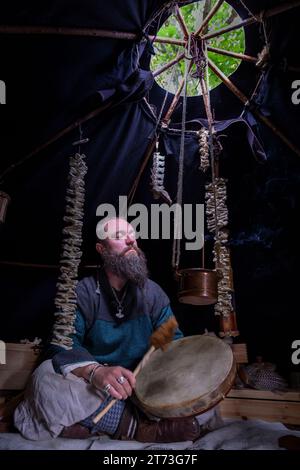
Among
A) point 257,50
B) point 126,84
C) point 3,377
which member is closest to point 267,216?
point 257,50

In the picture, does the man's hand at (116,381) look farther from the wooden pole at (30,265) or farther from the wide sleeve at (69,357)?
the wooden pole at (30,265)

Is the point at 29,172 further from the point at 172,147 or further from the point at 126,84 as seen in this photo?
the point at 172,147

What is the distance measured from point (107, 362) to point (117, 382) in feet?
2.28

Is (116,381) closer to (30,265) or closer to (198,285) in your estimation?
(198,285)

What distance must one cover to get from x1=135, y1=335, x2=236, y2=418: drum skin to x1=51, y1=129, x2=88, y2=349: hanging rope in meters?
0.64

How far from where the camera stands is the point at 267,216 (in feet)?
11.6

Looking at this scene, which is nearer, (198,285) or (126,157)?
(198,285)

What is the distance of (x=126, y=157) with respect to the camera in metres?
3.40

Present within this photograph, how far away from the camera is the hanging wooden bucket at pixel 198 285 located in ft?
8.70

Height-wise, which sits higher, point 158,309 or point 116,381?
point 158,309

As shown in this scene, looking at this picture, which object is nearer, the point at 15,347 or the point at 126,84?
the point at 126,84

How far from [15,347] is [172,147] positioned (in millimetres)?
2475

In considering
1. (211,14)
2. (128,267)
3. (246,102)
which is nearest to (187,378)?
(128,267)
